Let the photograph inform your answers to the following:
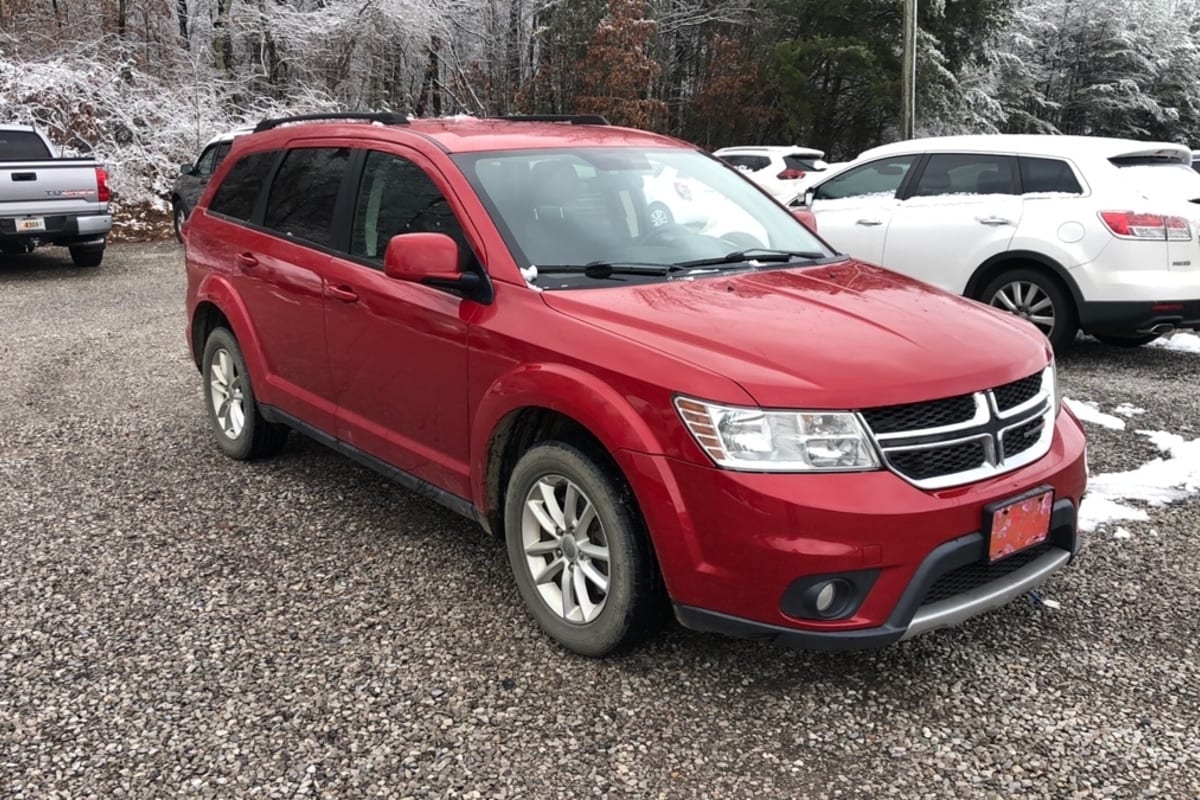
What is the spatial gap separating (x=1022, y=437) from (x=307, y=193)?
3.15 meters

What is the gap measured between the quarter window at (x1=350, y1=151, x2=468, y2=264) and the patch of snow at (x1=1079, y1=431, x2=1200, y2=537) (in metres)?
2.96

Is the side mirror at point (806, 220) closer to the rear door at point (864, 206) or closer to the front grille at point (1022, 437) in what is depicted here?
the front grille at point (1022, 437)

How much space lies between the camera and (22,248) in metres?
12.1

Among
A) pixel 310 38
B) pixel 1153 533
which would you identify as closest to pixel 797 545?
pixel 1153 533

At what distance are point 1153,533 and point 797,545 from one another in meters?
2.38

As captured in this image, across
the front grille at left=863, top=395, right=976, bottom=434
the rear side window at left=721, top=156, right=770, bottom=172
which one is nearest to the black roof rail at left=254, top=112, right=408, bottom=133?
the front grille at left=863, top=395, right=976, bottom=434

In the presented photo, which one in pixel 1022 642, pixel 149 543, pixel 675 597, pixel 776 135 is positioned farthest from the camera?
pixel 776 135

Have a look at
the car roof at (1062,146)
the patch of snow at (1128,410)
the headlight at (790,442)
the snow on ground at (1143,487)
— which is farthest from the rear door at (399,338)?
the car roof at (1062,146)

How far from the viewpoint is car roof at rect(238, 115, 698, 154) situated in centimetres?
387

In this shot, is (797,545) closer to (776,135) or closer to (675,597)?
(675,597)

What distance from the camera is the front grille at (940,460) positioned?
2.70 meters

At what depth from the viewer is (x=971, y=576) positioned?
287cm

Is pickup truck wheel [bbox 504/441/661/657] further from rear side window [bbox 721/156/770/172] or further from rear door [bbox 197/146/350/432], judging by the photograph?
rear side window [bbox 721/156/770/172]

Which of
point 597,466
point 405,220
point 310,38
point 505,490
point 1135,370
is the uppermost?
point 310,38
